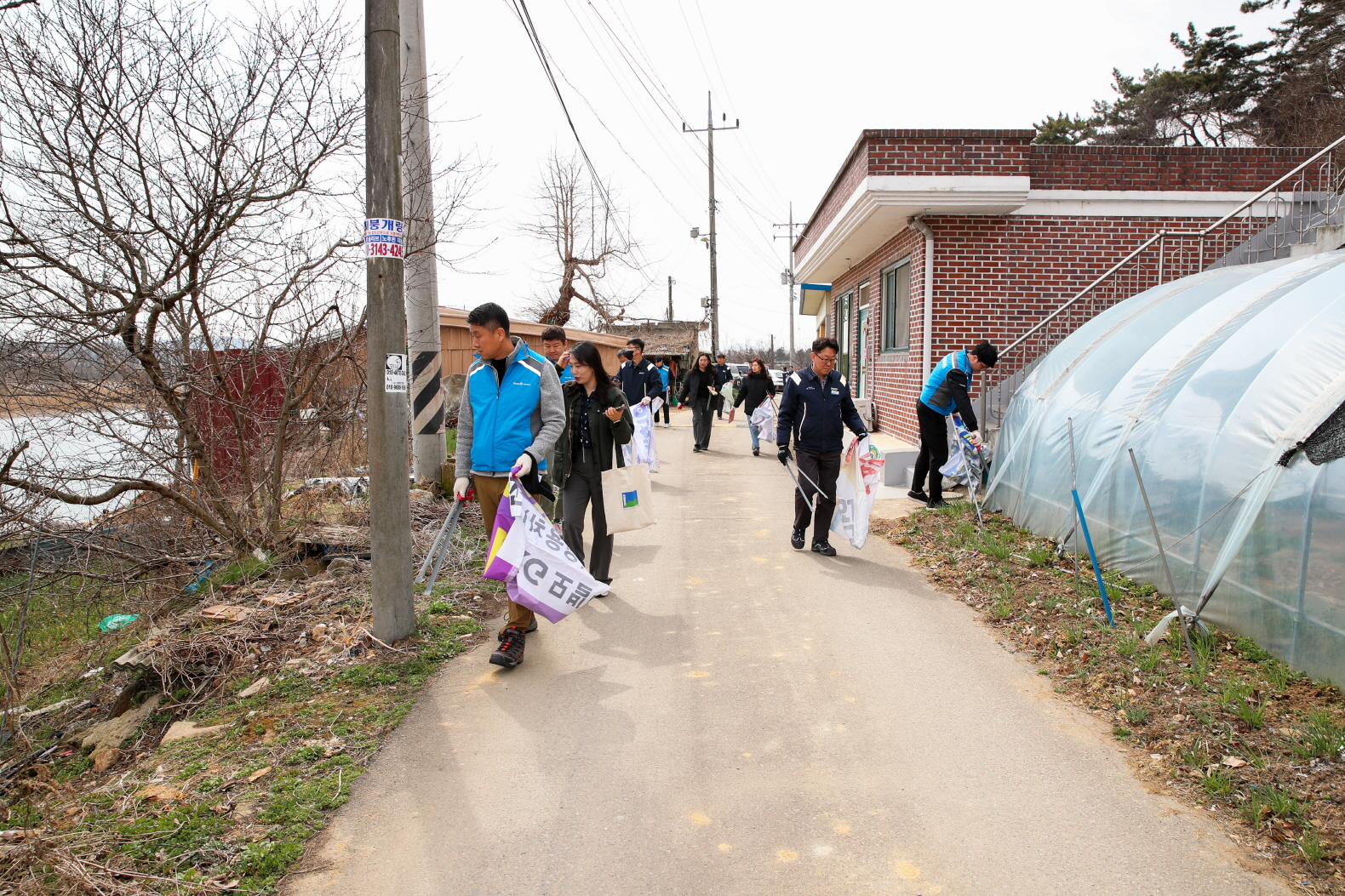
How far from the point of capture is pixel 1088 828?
3.35 meters

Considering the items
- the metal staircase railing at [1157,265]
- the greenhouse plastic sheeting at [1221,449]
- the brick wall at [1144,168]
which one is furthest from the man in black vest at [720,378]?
the greenhouse plastic sheeting at [1221,449]

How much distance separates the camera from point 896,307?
14453 millimetres

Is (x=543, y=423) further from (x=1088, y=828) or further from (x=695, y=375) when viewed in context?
(x=695, y=375)

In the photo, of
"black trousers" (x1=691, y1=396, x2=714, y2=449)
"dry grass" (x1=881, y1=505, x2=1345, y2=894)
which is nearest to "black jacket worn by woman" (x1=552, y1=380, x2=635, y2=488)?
"dry grass" (x1=881, y1=505, x2=1345, y2=894)

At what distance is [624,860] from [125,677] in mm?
4174

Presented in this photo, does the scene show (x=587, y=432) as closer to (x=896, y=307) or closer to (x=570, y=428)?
(x=570, y=428)

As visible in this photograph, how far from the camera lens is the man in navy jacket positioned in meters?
7.85

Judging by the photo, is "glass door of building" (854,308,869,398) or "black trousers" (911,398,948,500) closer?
"black trousers" (911,398,948,500)

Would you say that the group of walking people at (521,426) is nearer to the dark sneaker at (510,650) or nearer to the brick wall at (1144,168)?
the dark sneaker at (510,650)

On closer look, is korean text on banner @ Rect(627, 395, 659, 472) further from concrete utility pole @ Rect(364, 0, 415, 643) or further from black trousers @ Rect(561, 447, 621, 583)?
concrete utility pole @ Rect(364, 0, 415, 643)

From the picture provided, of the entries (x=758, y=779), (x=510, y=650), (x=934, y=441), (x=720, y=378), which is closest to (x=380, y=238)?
(x=510, y=650)

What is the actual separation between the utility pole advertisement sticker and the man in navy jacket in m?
3.74

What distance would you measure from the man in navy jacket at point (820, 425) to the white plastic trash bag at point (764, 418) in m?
7.73

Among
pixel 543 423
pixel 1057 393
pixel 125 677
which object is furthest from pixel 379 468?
pixel 1057 393
